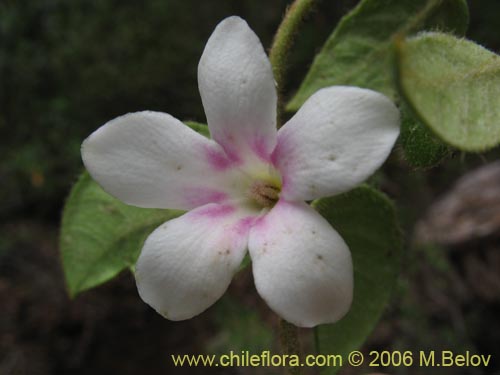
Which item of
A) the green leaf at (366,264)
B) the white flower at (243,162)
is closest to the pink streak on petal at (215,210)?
the white flower at (243,162)

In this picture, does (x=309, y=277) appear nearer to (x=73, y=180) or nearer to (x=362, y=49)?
(x=362, y=49)

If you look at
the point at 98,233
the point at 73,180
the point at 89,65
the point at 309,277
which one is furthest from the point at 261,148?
the point at 89,65

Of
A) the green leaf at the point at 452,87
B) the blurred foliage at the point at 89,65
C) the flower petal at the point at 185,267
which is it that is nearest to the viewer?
the green leaf at the point at 452,87

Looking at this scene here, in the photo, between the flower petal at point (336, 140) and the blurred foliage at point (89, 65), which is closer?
the flower petal at point (336, 140)

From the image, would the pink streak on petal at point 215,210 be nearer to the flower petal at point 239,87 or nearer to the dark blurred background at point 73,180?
the flower petal at point 239,87

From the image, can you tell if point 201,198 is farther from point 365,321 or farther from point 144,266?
point 365,321

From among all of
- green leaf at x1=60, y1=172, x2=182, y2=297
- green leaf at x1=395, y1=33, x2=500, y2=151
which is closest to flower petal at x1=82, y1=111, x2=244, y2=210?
green leaf at x1=60, y1=172, x2=182, y2=297

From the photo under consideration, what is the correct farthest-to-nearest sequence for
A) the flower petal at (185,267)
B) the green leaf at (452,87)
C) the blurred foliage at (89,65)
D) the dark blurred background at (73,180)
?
1. the blurred foliage at (89,65)
2. the dark blurred background at (73,180)
3. the flower petal at (185,267)
4. the green leaf at (452,87)

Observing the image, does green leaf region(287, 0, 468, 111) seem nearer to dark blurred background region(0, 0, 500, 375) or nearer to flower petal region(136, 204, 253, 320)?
flower petal region(136, 204, 253, 320)
